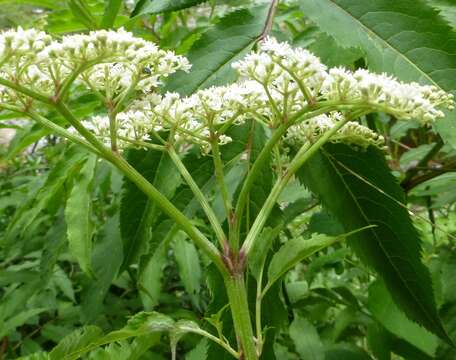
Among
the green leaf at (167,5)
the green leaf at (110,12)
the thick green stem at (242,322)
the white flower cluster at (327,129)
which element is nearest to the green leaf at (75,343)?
the thick green stem at (242,322)

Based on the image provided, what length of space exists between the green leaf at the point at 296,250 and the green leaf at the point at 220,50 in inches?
15.7

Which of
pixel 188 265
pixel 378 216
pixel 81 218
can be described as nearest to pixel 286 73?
pixel 378 216

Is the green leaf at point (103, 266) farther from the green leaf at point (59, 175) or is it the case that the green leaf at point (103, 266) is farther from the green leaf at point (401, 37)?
the green leaf at point (401, 37)

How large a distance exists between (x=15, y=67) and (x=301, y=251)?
1.31ft

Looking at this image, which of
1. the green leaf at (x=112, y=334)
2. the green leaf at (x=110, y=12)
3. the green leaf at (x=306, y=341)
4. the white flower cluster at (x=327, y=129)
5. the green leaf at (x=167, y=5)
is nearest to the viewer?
the green leaf at (x=112, y=334)

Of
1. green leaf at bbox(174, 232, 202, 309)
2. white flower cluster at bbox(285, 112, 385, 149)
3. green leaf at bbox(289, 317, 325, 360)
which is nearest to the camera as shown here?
white flower cluster at bbox(285, 112, 385, 149)

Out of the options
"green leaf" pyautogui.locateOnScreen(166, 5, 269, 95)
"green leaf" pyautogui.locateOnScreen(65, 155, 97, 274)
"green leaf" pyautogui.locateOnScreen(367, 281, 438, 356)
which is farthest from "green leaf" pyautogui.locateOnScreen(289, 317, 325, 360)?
"green leaf" pyautogui.locateOnScreen(166, 5, 269, 95)

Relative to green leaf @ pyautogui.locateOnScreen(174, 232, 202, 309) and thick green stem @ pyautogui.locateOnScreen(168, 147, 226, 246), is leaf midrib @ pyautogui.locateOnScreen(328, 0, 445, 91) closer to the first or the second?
thick green stem @ pyautogui.locateOnScreen(168, 147, 226, 246)

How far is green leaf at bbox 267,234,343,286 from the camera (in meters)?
0.70

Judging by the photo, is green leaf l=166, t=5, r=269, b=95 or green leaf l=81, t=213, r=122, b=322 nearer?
green leaf l=166, t=5, r=269, b=95

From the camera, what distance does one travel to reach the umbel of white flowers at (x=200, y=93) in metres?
0.71

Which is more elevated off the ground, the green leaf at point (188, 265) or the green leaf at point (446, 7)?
the green leaf at point (446, 7)

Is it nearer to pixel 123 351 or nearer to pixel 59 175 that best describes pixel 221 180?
pixel 123 351

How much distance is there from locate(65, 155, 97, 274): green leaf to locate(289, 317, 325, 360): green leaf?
23.8 inches
